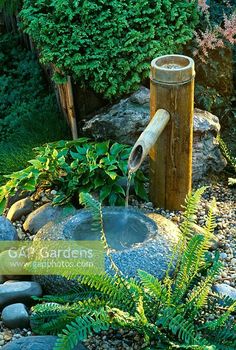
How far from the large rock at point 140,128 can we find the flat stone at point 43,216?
0.85 meters

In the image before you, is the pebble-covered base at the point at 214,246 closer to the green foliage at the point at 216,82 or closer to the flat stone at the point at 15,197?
the flat stone at the point at 15,197

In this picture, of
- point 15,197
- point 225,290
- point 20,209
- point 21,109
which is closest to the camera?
point 225,290

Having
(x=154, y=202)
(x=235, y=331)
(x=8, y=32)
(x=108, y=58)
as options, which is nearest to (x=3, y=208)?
(x=154, y=202)

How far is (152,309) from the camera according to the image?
3.17m

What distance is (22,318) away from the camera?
3443 millimetres

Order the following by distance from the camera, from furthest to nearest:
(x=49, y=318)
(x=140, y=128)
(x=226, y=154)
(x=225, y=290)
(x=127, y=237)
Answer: (x=226, y=154) → (x=140, y=128) → (x=127, y=237) → (x=225, y=290) → (x=49, y=318)

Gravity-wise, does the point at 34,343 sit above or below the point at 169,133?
below

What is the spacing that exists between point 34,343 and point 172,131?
1.67m

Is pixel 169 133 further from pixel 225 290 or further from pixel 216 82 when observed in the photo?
pixel 216 82

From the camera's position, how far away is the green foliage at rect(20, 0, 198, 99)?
4824 mm

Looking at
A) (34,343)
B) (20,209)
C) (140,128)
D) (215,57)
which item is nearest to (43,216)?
(20,209)

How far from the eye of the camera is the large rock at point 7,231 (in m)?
4.03

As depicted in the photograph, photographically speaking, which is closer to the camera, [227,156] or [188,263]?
[188,263]

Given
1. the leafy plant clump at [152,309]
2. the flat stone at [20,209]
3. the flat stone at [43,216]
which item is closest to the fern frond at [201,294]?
the leafy plant clump at [152,309]
